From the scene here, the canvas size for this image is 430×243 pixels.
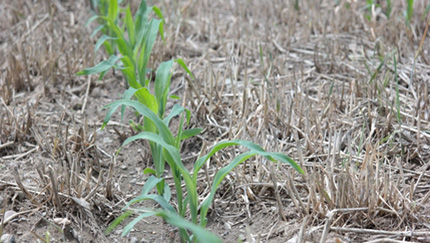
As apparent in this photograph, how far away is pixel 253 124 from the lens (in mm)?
2299

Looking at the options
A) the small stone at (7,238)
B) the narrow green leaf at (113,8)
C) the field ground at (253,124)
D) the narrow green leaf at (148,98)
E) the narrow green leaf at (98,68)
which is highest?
the narrow green leaf at (113,8)

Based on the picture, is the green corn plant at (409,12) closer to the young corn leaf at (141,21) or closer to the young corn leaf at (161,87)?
the young corn leaf at (141,21)

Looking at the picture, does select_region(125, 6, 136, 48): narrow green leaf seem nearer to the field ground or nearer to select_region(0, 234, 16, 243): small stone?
the field ground

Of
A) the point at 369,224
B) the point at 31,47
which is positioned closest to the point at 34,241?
the point at 369,224

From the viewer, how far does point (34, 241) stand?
1.76m

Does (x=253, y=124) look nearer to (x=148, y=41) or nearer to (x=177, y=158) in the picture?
(x=148, y=41)

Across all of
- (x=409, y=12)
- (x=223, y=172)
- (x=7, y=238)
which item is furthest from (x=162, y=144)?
(x=409, y=12)

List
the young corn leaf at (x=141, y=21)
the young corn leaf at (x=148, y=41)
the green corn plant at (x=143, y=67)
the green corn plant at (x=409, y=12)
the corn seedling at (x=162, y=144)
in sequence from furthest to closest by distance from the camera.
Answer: the green corn plant at (x=409, y=12) < the young corn leaf at (x=141, y=21) < the young corn leaf at (x=148, y=41) < the green corn plant at (x=143, y=67) < the corn seedling at (x=162, y=144)

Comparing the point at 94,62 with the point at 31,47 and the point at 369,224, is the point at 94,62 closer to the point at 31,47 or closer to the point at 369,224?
the point at 31,47

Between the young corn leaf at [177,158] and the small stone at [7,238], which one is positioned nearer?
the young corn leaf at [177,158]

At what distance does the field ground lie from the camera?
1.76m

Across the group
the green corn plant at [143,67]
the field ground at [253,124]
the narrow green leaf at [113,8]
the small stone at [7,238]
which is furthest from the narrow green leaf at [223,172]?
the narrow green leaf at [113,8]

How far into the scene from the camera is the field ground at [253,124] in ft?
5.77

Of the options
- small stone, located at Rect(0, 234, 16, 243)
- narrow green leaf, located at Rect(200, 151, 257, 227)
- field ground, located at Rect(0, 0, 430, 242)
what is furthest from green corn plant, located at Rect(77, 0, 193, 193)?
small stone, located at Rect(0, 234, 16, 243)
